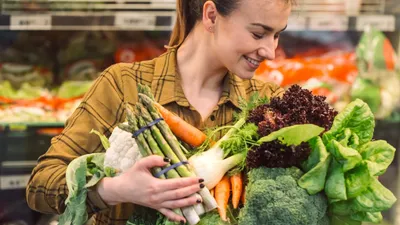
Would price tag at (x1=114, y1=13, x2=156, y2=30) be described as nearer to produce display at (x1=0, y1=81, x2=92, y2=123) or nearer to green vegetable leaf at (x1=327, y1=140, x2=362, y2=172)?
produce display at (x1=0, y1=81, x2=92, y2=123)

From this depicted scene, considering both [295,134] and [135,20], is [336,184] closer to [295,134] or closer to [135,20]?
[295,134]

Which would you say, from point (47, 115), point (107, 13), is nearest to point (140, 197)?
point (107, 13)

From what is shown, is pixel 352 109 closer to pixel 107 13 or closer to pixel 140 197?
pixel 140 197

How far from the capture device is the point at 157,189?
151cm

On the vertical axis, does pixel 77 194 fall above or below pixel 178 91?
below

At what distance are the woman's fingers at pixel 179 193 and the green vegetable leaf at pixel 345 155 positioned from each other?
1.03ft

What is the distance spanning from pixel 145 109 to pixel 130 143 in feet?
0.29

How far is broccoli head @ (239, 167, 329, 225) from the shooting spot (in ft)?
4.84

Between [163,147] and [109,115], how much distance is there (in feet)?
1.08

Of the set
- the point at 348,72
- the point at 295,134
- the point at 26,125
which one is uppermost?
the point at 295,134

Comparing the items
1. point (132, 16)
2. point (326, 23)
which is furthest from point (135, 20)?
point (326, 23)

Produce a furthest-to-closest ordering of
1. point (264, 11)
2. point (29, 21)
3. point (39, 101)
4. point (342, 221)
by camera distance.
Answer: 1. point (39, 101)
2. point (29, 21)
3. point (264, 11)
4. point (342, 221)

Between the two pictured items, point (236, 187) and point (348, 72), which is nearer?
point (236, 187)

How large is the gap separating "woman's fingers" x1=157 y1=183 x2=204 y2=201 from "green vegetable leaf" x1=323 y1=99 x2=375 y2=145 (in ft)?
1.13
